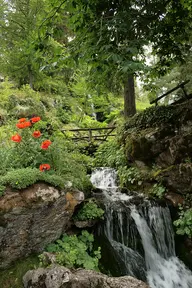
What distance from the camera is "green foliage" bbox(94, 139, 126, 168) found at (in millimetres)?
7948

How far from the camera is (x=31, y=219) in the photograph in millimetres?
3270

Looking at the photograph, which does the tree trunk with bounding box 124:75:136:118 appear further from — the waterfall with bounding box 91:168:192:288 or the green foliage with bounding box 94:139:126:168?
the waterfall with bounding box 91:168:192:288

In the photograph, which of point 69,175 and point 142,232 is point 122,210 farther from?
point 69,175

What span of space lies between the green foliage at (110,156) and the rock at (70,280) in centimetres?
508

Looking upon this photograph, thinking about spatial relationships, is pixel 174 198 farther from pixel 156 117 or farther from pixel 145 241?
pixel 156 117

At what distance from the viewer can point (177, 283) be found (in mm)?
4355

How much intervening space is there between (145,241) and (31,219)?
2.69 metres

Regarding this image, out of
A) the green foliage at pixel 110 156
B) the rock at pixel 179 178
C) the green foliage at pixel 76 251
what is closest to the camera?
the green foliage at pixel 76 251

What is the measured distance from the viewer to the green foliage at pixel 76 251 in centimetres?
303

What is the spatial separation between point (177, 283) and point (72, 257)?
2557 mm

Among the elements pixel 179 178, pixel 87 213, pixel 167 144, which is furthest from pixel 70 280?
pixel 167 144

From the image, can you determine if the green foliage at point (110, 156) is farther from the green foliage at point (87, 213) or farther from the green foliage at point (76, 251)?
the green foliage at point (76, 251)

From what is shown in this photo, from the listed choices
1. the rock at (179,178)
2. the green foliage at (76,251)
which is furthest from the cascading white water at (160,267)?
the green foliage at (76,251)

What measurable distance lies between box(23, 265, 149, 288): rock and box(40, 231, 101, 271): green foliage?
0.57ft
